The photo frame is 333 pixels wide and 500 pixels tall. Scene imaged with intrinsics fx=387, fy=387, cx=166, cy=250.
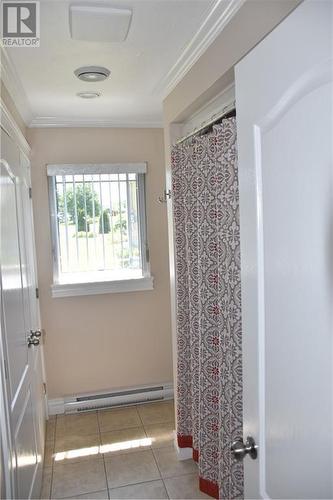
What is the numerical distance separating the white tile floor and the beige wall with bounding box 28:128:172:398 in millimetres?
310

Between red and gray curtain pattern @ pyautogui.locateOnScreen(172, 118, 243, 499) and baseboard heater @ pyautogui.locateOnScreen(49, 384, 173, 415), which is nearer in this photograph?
red and gray curtain pattern @ pyautogui.locateOnScreen(172, 118, 243, 499)

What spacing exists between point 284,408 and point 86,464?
214cm

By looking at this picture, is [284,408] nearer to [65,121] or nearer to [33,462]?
[33,462]

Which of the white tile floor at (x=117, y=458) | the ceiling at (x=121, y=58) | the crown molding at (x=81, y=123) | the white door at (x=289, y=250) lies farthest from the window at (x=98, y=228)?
the white door at (x=289, y=250)

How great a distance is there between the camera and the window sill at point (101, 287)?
3.21 meters

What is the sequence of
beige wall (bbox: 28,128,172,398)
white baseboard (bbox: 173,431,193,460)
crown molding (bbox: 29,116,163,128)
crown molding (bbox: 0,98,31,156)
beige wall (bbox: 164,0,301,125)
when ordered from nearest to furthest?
beige wall (bbox: 164,0,301,125) < crown molding (bbox: 0,98,31,156) < white baseboard (bbox: 173,431,193,460) < crown molding (bbox: 29,116,163,128) < beige wall (bbox: 28,128,172,398)

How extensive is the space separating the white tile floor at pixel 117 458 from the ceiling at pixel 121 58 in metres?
2.42

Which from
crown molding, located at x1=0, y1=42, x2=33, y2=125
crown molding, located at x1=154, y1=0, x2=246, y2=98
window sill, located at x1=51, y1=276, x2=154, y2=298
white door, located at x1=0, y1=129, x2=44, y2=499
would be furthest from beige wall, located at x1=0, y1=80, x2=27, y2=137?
window sill, located at x1=51, y1=276, x2=154, y2=298

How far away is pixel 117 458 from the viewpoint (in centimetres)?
267

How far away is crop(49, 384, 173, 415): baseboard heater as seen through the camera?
3326 millimetres

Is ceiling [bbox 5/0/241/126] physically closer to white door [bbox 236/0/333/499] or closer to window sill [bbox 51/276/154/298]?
white door [bbox 236/0/333/499]

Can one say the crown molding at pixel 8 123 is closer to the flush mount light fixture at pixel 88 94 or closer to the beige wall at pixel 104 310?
the flush mount light fixture at pixel 88 94

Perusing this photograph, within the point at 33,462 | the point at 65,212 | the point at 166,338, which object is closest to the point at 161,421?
the point at 166,338

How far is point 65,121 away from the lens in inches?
122
